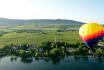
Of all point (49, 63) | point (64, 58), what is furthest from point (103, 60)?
point (49, 63)

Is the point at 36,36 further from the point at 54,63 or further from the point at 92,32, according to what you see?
the point at 92,32

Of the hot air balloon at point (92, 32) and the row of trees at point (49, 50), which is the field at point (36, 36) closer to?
the row of trees at point (49, 50)

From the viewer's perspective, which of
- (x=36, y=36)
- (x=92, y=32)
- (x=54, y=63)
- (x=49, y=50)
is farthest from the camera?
(x=36, y=36)

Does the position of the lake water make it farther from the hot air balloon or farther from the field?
the field

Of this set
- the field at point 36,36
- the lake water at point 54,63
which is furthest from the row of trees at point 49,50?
the field at point 36,36

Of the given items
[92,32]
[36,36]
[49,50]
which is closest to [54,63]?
[49,50]

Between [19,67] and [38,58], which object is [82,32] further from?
[38,58]

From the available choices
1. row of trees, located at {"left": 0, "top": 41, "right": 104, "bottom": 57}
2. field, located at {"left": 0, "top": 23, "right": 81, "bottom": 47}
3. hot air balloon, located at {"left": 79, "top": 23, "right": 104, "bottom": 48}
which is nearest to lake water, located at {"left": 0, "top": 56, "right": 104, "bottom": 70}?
row of trees, located at {"left": 0, "top": 41, "right": 104, "bottom": 57}

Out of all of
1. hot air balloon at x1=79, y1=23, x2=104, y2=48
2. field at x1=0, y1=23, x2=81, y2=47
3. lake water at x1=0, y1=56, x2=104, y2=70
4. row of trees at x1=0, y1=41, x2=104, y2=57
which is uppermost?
hot air balloon at x1=79, y1=23, x2=104, y2=48

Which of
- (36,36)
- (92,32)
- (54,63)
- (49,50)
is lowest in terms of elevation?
(54,63)
